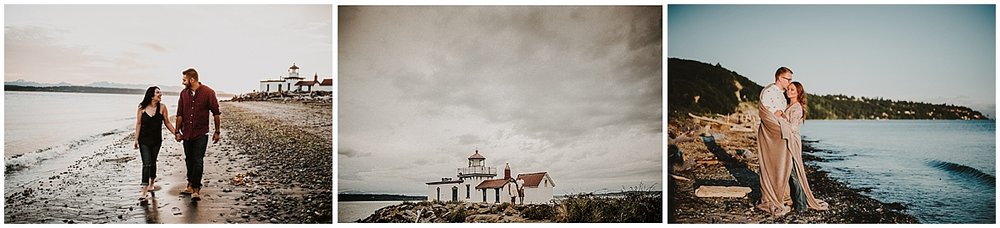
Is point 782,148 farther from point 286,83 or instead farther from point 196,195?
point 196,195

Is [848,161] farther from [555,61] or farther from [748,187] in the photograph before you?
[555,61]

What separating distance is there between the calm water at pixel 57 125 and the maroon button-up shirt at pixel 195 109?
7 cm

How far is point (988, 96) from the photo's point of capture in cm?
629

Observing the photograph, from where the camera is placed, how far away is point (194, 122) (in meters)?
6.23

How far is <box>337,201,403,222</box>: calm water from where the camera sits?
6383 millimetres

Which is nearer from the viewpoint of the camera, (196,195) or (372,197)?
(196,195)

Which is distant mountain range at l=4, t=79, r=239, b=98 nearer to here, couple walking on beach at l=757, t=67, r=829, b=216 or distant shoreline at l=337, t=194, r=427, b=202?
distant shoreline at l=337, t=194, r=427, b=202

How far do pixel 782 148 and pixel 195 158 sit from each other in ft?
12.7

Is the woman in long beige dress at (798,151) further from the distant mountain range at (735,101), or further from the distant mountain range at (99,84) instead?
the distant mountain range at (99,84)

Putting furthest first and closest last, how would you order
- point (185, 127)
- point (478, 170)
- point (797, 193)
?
1. point (478, 170)
2. point (797, 193)
3. point (185, 127)

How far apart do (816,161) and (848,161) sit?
21 cm

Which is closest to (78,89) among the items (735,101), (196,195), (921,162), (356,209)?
(196,195)

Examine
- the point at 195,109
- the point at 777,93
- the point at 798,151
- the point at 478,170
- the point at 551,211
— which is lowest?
the point at 551,211
